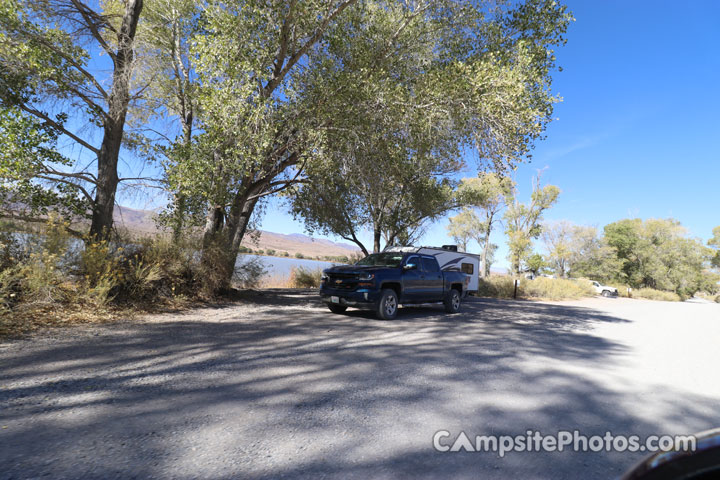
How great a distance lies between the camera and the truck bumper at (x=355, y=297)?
32.0 feet

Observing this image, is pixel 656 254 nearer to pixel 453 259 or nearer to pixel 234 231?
pixel 453 259

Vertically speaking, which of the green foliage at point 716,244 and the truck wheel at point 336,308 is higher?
the green foliage at point 716,244

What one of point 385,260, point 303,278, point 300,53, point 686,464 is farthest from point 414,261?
point 303,278

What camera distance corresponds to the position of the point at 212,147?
9453 millimetres

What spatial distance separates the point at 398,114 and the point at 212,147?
4.98m

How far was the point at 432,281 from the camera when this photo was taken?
1189cm

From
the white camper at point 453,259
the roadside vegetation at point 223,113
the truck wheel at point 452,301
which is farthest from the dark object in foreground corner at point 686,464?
the white camper at point 453,259

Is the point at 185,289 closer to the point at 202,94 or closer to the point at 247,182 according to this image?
the point at 247,182

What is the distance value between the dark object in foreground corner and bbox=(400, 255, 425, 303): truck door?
9606 mm

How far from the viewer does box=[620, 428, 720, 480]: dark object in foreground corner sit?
1.02 metres

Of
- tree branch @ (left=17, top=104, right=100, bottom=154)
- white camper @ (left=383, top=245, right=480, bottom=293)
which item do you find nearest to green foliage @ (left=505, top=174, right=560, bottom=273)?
white camper @ (left=383, top=245, right=480, bottom=293)

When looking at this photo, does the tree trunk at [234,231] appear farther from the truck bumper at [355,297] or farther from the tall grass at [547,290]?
the tall grass at [547,290]

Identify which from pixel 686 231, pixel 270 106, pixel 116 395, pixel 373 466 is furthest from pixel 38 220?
pixel 686 231

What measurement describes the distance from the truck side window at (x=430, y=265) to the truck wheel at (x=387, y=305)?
1.91 m
